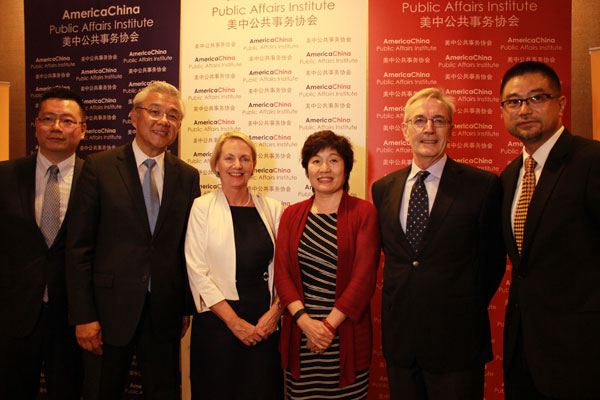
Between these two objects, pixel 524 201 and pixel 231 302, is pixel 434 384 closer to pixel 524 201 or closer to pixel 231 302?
pixel 524 201

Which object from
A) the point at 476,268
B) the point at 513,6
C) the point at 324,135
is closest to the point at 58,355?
the point at 324,135

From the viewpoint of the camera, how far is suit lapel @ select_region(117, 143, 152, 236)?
228 cm

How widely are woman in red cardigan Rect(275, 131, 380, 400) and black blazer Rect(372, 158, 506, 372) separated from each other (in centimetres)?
16

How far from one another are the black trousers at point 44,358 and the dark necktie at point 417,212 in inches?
88.3

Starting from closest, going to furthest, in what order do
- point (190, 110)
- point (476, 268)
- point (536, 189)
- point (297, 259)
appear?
point (536, 189) < point (476, 268) < point (297, 259) < point (190, 110)

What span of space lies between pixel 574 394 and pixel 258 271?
168cm

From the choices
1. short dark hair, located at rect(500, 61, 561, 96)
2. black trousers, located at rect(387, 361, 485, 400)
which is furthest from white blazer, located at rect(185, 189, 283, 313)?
short dark hair, located at rect(500, 61, 561, 96)

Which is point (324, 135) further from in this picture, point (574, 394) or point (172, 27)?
point (172, 27)

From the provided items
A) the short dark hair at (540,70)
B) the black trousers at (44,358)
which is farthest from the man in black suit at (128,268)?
the short dark hair at (540,70)

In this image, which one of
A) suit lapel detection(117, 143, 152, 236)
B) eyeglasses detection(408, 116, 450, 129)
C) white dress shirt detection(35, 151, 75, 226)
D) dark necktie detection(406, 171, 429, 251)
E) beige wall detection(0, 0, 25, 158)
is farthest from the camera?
beige wall detection(0, 0, 25, 158)

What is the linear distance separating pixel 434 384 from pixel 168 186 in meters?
1.90

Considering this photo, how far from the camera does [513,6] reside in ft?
10.3

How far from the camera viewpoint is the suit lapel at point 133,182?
228 cm

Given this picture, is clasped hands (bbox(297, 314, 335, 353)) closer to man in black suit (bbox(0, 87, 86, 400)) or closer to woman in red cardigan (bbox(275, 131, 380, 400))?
woman in red cardigan (bbox(275, 131, 380, 400))
